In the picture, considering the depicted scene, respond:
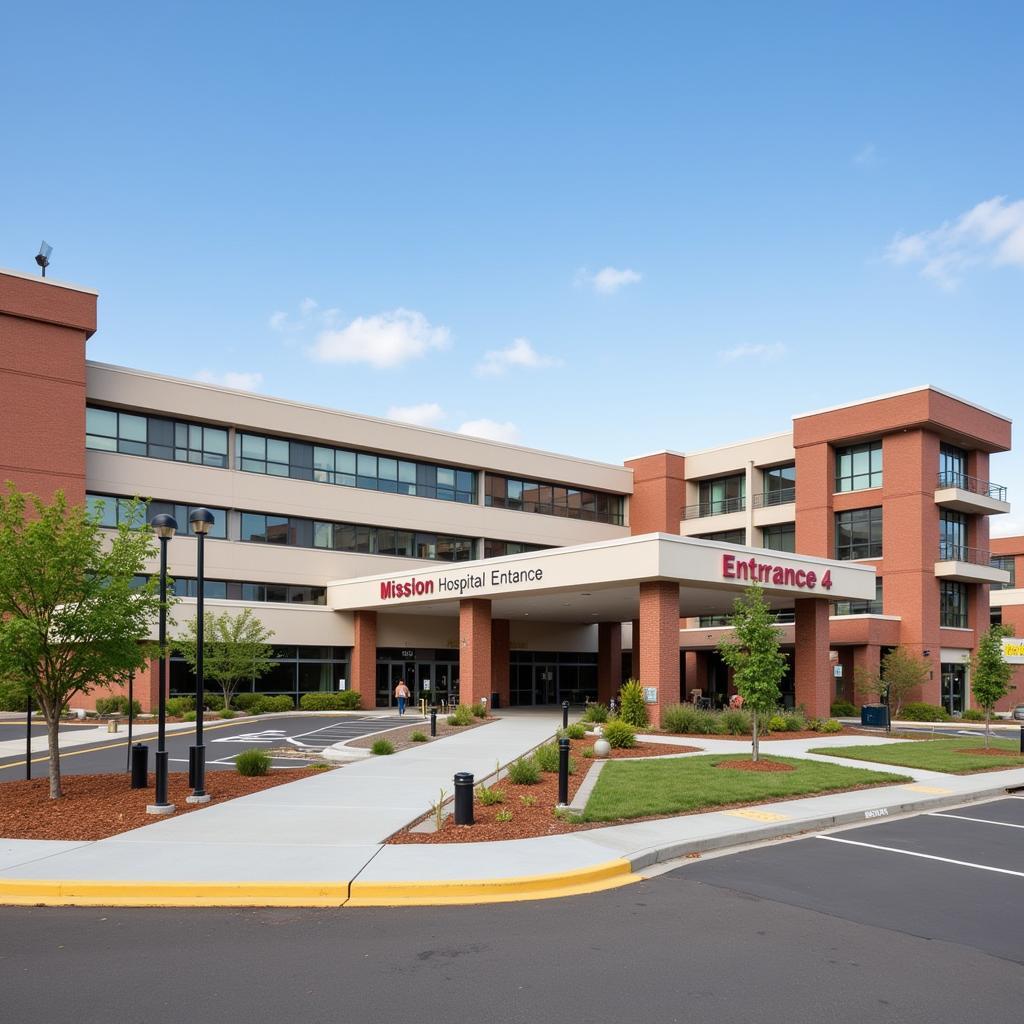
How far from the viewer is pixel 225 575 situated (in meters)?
40.8

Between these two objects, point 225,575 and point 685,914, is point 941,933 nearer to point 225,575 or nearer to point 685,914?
point 685,914

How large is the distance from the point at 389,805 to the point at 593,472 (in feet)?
138

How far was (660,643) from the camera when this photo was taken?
2912 centimetres

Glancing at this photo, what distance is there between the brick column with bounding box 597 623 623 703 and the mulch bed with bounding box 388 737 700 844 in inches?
1372

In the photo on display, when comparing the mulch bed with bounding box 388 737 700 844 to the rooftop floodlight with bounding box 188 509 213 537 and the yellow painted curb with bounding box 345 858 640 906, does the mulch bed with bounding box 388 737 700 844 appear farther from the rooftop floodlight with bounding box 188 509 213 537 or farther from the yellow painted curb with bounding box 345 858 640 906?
the rooftop floodlight with bounding box 188 509 213 537

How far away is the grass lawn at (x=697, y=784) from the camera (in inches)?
545

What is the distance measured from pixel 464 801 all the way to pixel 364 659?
104 ft

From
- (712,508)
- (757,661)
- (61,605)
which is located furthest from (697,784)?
(712,508)

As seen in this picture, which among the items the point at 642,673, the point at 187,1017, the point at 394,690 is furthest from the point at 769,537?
the point at 187,1017

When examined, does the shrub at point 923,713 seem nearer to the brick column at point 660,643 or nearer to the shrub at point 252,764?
the brick column at point 660,643

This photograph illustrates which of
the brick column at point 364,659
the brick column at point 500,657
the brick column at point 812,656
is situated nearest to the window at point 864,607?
the brick column at point 812,656

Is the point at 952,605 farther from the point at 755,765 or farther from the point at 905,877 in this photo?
the point at 905,877

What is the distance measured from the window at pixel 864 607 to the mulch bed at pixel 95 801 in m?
36.9

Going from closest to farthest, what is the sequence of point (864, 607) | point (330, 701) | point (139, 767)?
point (139, 767) → point (330, 701) → point (864, 607)
